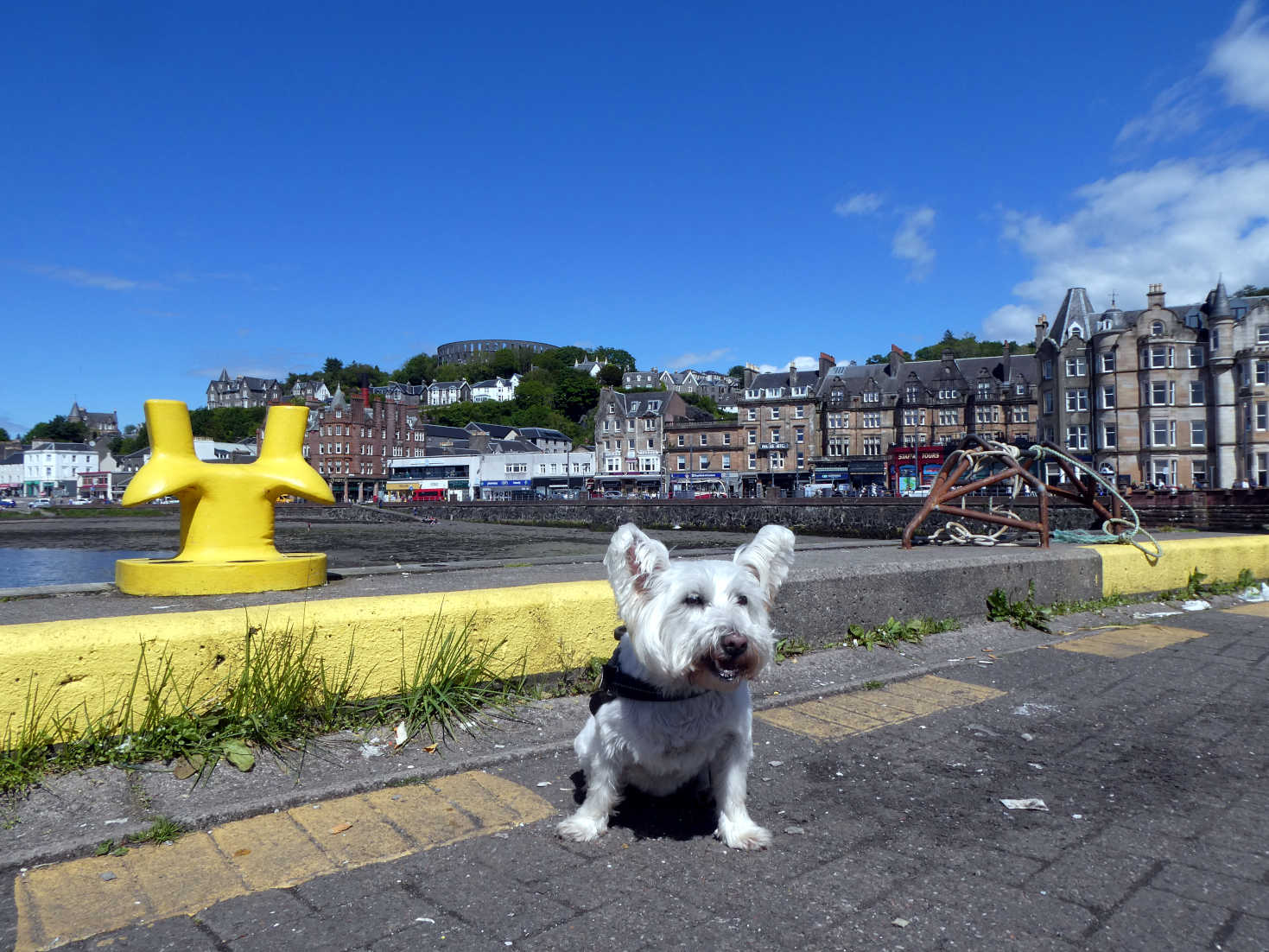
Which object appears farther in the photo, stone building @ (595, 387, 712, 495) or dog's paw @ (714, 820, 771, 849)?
stone building @ (595, 387, 712, 495)

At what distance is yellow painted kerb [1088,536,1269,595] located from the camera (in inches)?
386

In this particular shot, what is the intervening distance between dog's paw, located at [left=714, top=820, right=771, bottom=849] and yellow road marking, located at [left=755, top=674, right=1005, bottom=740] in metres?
1.54

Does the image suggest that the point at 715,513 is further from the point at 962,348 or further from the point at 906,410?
the point at 962,348

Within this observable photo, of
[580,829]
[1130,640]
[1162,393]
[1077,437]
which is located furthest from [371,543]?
[1162,393]

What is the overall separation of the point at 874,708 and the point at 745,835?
7.92ft

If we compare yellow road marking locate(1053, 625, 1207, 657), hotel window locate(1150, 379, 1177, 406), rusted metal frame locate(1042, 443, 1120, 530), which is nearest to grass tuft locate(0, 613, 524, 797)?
yellow road marking locate(1053, 625, 1207, 657)

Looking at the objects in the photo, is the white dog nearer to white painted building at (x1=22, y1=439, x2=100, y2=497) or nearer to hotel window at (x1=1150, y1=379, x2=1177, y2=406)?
hotel window at (x1=1150, y1=379, x2=1177, y2=406)

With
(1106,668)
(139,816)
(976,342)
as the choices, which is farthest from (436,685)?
(976,342)

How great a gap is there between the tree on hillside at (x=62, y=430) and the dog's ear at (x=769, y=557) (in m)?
216

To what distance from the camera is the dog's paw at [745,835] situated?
332 cm

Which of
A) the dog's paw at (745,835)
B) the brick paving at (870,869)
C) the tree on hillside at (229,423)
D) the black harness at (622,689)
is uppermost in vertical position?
the tree on hillside at (229,423)

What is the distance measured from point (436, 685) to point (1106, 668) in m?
5.54

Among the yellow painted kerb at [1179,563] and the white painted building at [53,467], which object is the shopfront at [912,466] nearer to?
the yellow painted kerb at [1179,563]

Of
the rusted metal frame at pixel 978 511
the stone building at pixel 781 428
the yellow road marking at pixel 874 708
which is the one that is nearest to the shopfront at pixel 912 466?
the stone building at pixel 781 428
